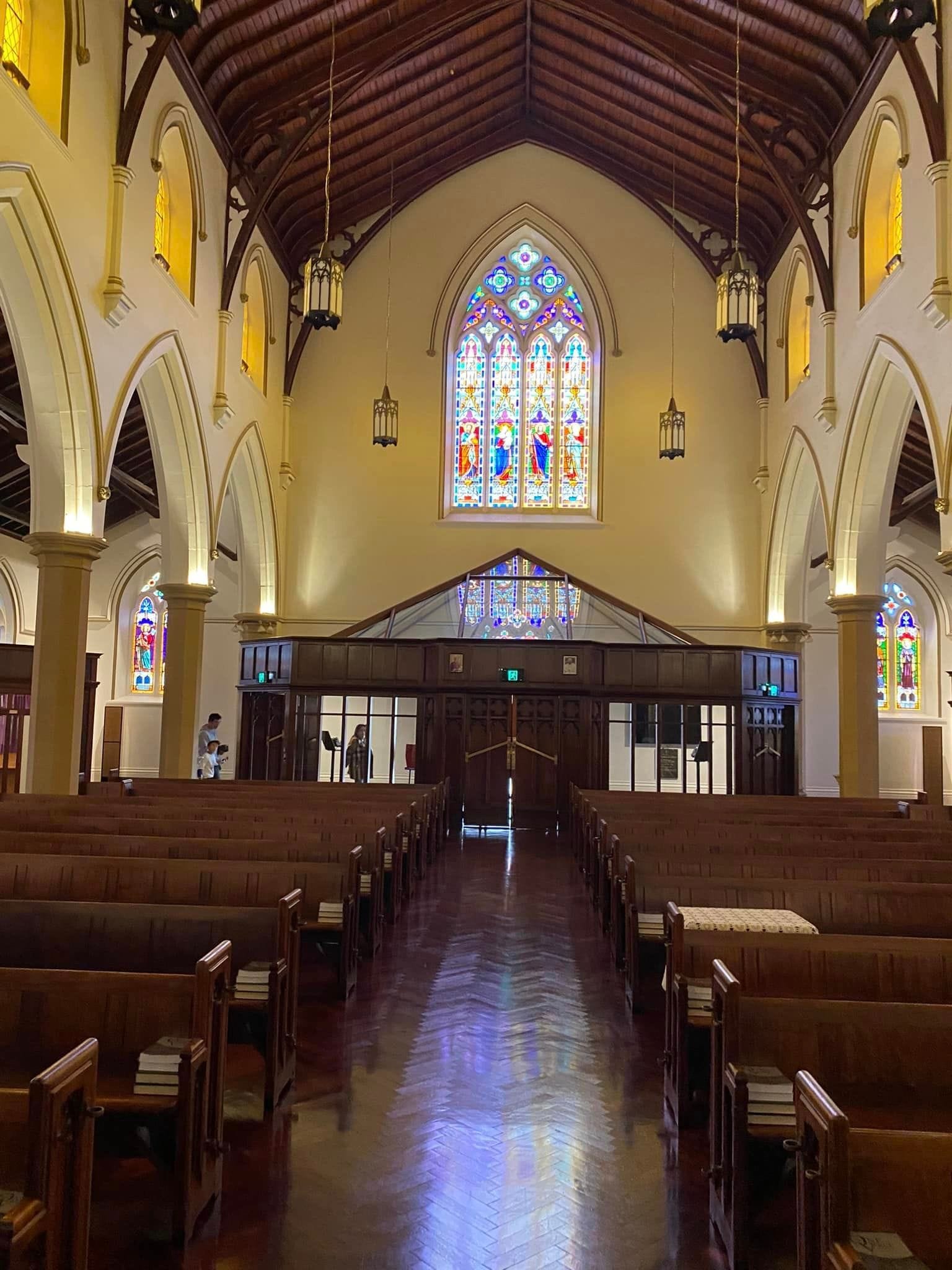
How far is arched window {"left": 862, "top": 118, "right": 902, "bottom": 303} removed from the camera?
11445 mm

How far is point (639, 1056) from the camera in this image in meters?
4.62

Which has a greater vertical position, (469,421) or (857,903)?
(469,421)

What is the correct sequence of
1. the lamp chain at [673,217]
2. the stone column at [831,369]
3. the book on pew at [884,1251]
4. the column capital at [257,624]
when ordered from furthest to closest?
1. the column capital at [257,624]
2. the lamp chain at [673,217]
3. the stone column at [831,369]
4. the book on pew at [884,1251]

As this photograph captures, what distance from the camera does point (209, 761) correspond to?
45.6ft

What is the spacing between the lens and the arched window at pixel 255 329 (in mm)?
15555

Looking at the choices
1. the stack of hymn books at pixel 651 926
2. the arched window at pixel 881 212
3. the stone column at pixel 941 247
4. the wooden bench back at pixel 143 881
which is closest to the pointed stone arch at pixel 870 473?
Answer: the arched window at pixel 881 212

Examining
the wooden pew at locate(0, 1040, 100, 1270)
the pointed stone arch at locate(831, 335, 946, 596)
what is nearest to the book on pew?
the wooden pew at locate(0, 1040, 100, 1270)

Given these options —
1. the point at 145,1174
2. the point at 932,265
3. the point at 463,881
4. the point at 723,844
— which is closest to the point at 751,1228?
the point at 145,1174

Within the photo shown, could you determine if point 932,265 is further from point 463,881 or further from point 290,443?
point 290,443

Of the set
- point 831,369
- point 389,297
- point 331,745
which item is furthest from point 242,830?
point 389,297

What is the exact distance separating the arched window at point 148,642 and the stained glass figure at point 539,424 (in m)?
8.26

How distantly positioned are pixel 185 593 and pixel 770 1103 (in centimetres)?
1199

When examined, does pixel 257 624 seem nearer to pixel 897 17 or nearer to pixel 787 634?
pixel 787 634

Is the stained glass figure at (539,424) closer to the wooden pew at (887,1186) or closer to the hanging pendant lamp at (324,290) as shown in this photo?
the hanging pendant lamp at (324,290)
